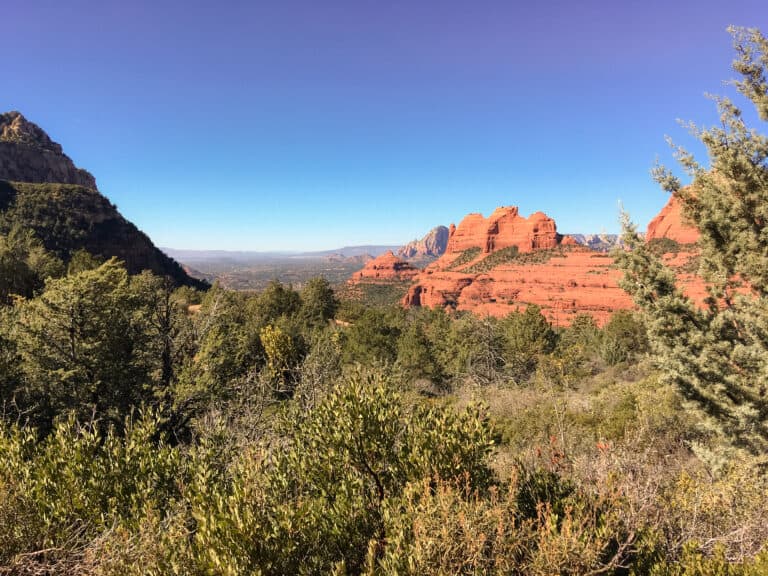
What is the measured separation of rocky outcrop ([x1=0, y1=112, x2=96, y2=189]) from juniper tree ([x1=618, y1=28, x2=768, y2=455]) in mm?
167035

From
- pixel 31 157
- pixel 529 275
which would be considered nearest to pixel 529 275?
pixel 529 275

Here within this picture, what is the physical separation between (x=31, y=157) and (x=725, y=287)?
179m

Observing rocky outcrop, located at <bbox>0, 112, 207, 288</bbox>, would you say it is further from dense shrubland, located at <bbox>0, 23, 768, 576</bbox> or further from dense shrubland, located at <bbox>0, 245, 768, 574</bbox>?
dense shrubland, located at <bbox>0, 245, 768, 574</bbox>

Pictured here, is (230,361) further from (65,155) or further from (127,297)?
(65,155)

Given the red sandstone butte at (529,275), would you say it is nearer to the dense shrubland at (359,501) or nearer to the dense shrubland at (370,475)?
the dense shrubland at (370,475)

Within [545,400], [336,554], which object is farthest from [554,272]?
[336,554]

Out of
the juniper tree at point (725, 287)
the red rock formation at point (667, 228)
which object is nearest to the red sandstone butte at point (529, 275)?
the red rock formation at point (667, 228)

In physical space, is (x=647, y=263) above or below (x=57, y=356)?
above

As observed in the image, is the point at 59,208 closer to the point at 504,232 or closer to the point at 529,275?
the point at 529,275

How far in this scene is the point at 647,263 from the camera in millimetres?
10062

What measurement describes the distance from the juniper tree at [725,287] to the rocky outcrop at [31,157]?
167035mm

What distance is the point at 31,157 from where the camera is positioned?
12469 centimetres

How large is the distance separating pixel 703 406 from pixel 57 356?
73.5 feet

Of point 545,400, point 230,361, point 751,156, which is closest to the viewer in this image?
point 751,156
